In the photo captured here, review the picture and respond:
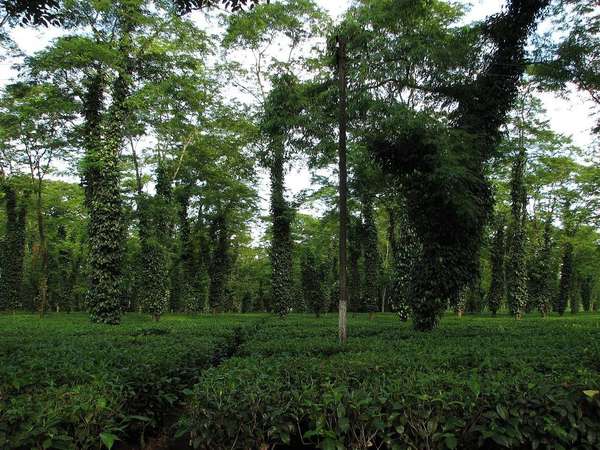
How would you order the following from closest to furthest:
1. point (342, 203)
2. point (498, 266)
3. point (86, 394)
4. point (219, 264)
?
point (86, 394)
point (342, 203)
point (219, 264)
point (498, 266)

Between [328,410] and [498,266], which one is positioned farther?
[498,266]

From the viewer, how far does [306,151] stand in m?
14.4

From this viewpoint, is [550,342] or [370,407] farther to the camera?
[550,342]

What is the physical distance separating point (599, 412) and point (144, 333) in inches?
477

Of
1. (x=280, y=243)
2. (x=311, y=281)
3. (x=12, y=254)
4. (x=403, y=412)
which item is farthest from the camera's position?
(x=311, y=281)

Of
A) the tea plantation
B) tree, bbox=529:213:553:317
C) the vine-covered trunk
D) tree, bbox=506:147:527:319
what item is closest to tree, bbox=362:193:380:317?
the vine-covered trunk

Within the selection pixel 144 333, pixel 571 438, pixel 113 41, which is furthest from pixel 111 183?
pixel 571 438

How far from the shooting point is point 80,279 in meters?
43.8

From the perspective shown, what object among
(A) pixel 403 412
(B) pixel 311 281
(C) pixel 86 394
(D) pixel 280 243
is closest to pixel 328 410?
(A) pixel 403 412

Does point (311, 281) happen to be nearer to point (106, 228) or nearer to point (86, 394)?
point (106, 228)

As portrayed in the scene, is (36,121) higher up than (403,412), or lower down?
higher up

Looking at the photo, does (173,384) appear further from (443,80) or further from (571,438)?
(443,80)

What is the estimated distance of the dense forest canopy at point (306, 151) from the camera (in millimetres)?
12656

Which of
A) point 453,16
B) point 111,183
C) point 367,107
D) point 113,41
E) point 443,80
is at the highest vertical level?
point 453,16
